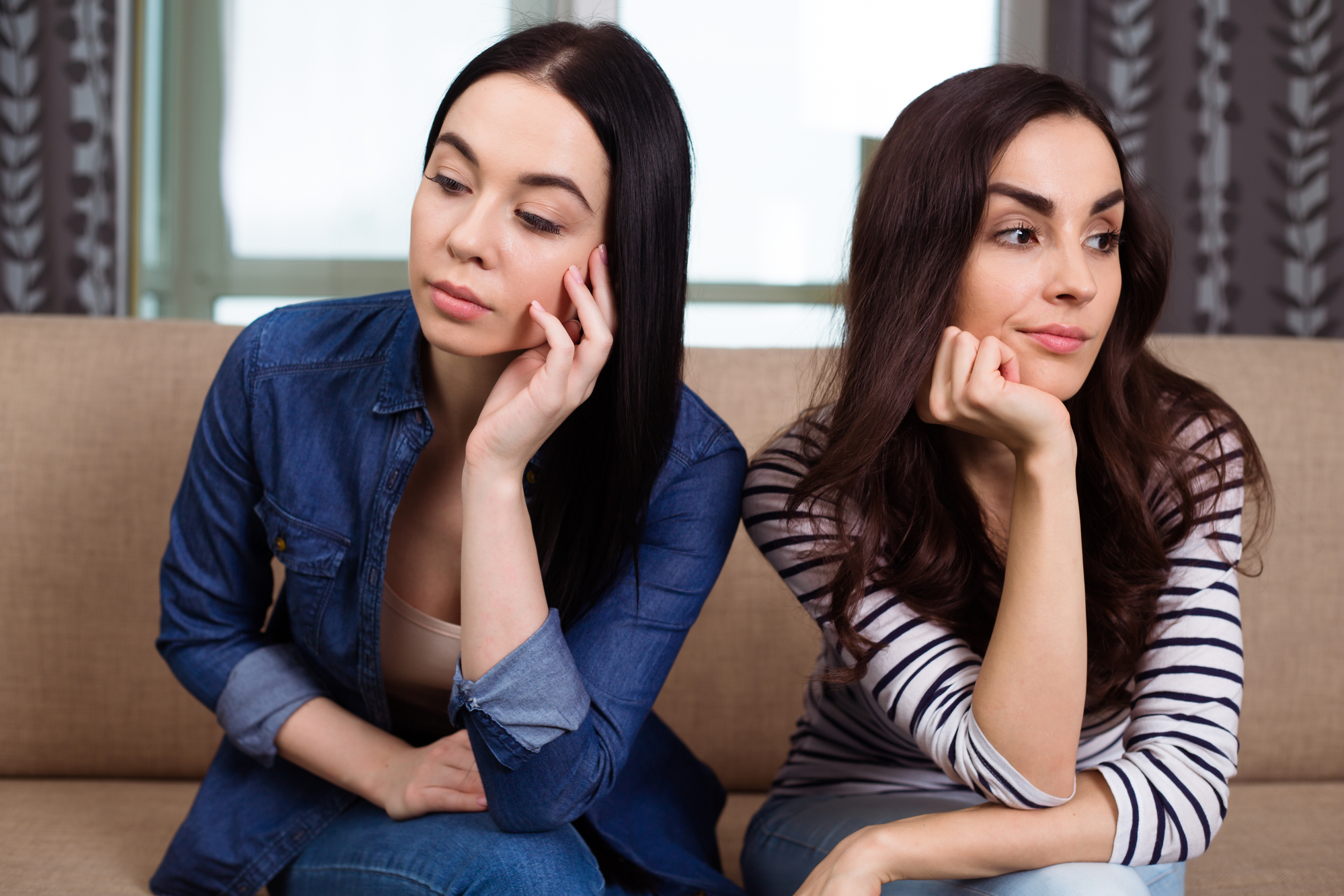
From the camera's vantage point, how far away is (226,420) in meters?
1.20

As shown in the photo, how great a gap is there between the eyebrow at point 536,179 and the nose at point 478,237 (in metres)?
0.04

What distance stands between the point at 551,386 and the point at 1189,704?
0.72m

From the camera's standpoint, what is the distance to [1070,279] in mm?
1054

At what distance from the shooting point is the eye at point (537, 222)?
3.35ft

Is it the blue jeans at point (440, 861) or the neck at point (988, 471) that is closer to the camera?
the blue jeans at point (440, 861)

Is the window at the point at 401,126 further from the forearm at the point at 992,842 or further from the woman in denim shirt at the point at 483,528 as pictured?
the forearm at the point at 992,842

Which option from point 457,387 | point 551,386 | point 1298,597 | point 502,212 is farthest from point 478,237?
point 1298,597

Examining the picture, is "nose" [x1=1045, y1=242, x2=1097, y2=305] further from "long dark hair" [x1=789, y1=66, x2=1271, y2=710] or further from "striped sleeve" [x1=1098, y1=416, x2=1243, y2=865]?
"striped sleeve" [x1=1098, y1=416, x2=1243, y2=865]

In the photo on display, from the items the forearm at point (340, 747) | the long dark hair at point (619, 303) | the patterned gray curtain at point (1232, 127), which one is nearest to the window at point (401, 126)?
the patterned gray curtain at point (1232, 127)

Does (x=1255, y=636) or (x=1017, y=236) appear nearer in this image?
(x=1017, y=236)

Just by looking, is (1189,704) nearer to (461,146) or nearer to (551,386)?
(551,386)

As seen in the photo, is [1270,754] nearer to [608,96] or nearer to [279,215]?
[608,96]

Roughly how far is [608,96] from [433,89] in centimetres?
270

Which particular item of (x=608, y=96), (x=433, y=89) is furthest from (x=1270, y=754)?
(x=433, y=89)
